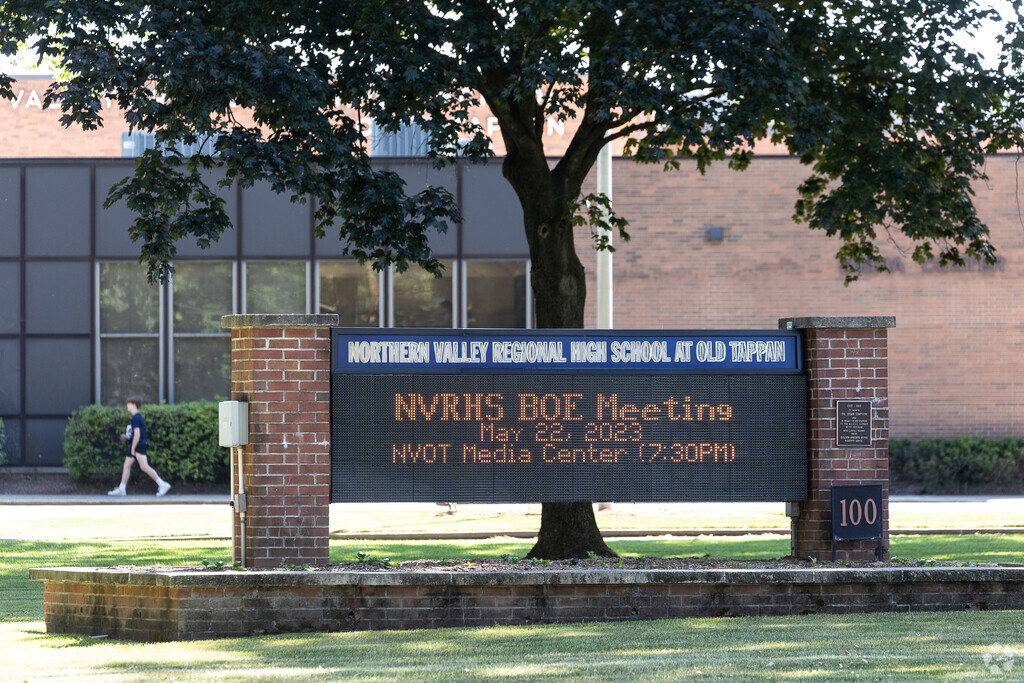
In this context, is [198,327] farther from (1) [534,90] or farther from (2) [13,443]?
(1) [534,90]

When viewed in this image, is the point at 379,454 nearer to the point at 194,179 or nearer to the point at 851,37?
the point at 194,179

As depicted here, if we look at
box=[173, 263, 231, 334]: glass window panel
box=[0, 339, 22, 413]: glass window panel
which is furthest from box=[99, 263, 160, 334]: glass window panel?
box=[0, 339, 22, 413]: glass window panel

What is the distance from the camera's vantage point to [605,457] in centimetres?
1009

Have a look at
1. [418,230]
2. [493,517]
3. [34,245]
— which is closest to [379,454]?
[418,230]

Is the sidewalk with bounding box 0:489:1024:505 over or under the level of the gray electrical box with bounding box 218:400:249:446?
under

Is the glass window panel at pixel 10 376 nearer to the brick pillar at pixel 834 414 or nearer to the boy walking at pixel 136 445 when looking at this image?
the boy walking at pixel 136 445

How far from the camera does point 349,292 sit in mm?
26703

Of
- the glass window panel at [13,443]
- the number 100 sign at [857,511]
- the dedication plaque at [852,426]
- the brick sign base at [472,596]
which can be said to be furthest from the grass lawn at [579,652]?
the glass window panel at [13,443]

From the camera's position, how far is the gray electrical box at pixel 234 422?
31.4ft

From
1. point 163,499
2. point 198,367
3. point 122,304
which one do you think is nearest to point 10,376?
point 122,304

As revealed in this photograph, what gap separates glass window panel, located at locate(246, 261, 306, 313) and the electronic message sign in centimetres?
1701

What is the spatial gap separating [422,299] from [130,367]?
6.12 meters

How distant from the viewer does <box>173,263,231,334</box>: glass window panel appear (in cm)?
2666

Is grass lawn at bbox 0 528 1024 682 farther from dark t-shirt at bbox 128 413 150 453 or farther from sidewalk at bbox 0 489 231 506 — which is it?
dark t-shirt at bbox 128 413 150 453
